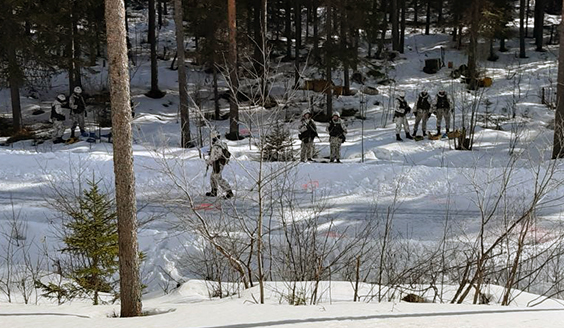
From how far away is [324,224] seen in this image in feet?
39.2

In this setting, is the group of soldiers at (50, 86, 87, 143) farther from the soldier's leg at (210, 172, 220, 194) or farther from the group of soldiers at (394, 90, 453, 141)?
the group of soldiers at (394, 90, 453, 141)

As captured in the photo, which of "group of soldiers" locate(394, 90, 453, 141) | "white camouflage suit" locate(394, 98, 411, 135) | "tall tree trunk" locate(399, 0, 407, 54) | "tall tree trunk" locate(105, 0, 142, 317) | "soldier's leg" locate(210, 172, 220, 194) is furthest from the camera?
"tall tree trunk" locate(399, 0, 407, 54)

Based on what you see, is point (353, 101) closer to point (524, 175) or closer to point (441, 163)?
point (441, 163)

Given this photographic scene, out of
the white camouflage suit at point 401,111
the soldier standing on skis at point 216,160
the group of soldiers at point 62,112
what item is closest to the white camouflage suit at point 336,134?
the white camouflage suit at point 401,111

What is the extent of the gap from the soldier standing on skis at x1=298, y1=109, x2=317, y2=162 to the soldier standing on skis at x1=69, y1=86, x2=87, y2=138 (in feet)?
28.3

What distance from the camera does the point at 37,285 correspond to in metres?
8.24

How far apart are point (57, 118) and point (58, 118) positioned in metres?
0.04

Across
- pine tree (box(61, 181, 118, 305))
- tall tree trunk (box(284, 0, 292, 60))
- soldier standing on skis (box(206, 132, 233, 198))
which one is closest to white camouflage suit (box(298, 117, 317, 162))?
soldier standing on skis (box(206, 132, 233, 198))

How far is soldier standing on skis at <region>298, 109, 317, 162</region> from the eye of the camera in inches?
687

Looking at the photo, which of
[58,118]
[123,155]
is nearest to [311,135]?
[58,118]

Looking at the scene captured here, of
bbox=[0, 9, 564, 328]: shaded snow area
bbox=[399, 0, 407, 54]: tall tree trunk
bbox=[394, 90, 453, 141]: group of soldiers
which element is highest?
bbox=[399, 0, 407, 54]: tall tree trunk

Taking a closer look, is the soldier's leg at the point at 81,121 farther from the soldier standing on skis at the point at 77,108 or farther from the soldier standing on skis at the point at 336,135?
the soldier standing on skis at the point at 336,135

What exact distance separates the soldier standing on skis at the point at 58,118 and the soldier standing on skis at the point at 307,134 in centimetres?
888

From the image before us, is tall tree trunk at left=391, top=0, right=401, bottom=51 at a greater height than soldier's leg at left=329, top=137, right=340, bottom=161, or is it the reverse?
tall tree trunk at left=391, top=0, right=401, bottom=51
